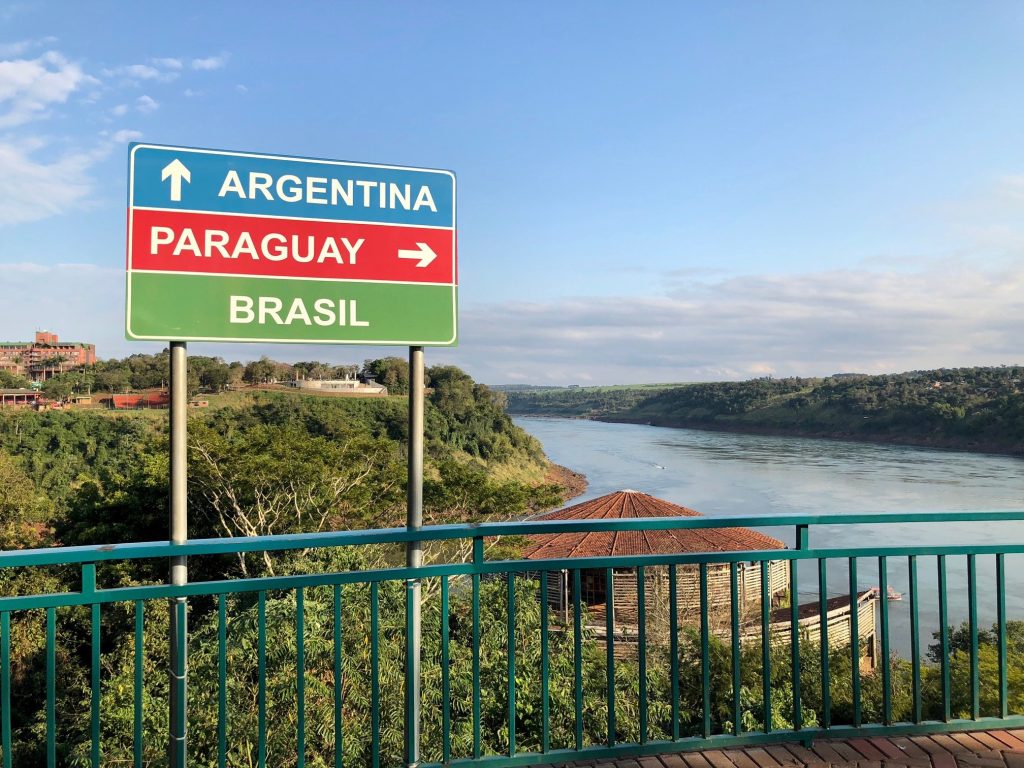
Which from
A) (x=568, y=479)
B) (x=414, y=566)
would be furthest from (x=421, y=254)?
(x=568, y=479)

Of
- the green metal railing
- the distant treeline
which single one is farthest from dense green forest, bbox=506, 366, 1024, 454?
the green metal railing

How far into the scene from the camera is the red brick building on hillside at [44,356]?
65.9 metres

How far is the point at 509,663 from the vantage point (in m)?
2.47

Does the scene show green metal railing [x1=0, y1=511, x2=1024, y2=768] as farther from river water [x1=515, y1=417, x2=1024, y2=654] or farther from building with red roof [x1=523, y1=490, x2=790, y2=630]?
river water [x1=515, y1=417, x2=1024, y2=654]

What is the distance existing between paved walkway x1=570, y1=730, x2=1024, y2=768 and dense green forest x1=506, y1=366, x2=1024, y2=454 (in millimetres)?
69504

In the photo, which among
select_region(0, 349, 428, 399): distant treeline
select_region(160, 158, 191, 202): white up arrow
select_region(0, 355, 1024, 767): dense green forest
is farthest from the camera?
select_region(0, 349, 428, 399): distant treeline

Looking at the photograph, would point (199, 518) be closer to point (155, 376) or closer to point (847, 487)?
point (155, 376)

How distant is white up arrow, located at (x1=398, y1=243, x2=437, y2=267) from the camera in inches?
95.9

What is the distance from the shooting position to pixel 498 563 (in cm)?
239

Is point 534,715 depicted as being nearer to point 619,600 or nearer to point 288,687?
point 288,687

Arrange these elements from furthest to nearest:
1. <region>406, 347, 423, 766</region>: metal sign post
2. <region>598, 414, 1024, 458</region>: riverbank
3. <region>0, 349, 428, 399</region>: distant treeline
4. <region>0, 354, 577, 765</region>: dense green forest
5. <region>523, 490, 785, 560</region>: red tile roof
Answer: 1. <region>598, 414, 1024, 458</region>: riverbank
2. <region>0, 349, 428, 399</region>: distant treeline
3. <region>523, 490, 785, 560</region>: red tile roof
4. <region>0, 354, 577, 765</region>: dense green forest
5. <region>406, 347, 423, 766</region>: metal sign post

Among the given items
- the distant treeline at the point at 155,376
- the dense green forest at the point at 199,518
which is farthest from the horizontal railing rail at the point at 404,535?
the distant treeline at the point at 155,376

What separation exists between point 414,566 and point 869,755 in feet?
5.61

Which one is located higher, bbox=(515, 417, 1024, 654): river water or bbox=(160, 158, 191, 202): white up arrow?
bbox=(160, 158, 191, 202): white up arrow
